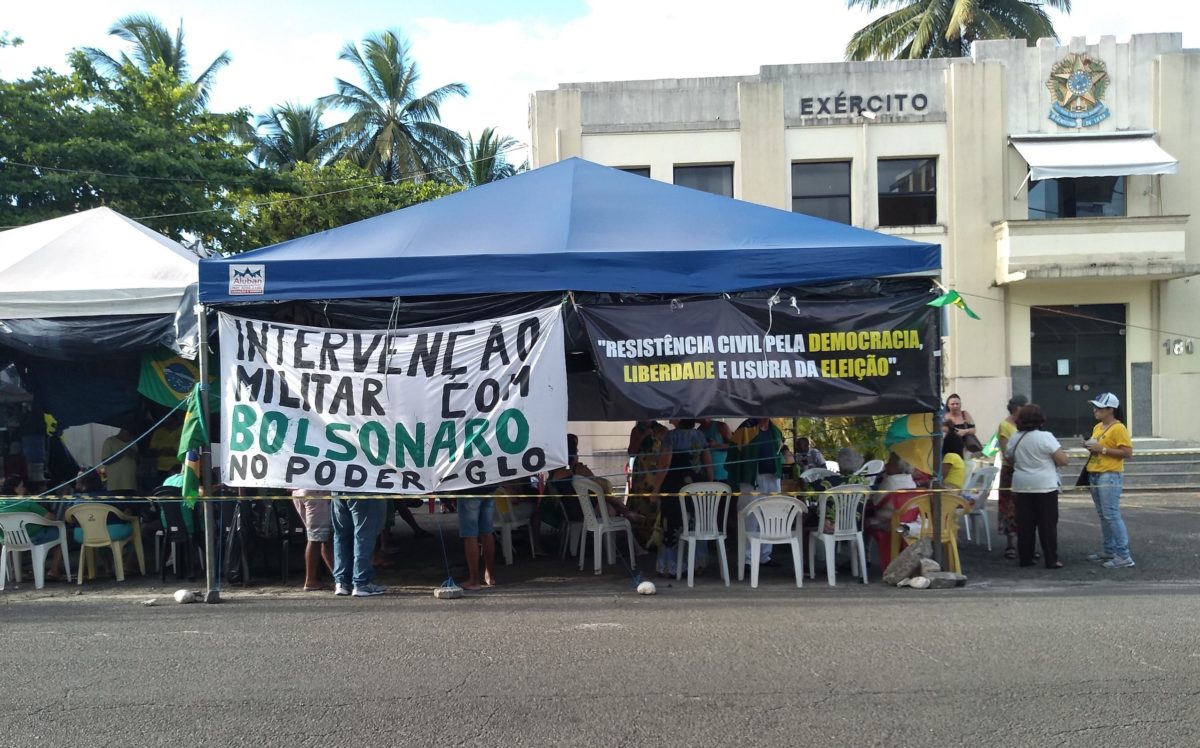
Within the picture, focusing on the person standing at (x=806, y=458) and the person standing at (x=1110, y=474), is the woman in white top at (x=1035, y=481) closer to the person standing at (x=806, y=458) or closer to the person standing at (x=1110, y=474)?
the person standing at (x=1110, y=474)

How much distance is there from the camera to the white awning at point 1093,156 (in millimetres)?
16516

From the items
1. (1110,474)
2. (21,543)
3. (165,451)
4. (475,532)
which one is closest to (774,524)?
(475,532)

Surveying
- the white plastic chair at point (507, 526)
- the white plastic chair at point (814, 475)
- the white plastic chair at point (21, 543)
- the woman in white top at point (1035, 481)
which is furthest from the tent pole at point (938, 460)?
the white plastic chair at point (21, 543)

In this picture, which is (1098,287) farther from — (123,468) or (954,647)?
(123,468)

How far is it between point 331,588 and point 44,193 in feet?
42.0

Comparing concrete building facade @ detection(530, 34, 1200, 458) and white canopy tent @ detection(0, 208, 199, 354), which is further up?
concrete building facade @ detection(530, 34, 1200, 458)

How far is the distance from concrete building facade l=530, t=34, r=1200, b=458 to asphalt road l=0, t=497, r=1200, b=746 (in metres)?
10.1

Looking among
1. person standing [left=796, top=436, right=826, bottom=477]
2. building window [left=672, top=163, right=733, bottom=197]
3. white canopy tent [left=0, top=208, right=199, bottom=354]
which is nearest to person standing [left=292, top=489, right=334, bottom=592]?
white canopy tent [left=0, top=208, right=199, bottom=354]

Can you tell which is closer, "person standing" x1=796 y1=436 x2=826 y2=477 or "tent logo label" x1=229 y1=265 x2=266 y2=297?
"tent logo label" x1=229 y1=265 x2=266 y2=297

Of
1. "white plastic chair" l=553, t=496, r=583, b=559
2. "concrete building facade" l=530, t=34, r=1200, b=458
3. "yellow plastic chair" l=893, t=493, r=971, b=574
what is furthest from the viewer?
"concrete building facade" l=530, t=34, r=1200, b=458

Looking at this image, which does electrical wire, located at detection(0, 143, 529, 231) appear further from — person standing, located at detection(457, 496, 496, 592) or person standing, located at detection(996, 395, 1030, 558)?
person standing, located at detection(996, 395, 1030, 558)

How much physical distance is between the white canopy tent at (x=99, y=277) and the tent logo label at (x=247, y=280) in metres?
0.77

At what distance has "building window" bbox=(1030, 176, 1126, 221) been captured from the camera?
17.7 metres

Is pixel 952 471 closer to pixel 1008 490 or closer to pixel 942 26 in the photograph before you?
pixel 1008 490
